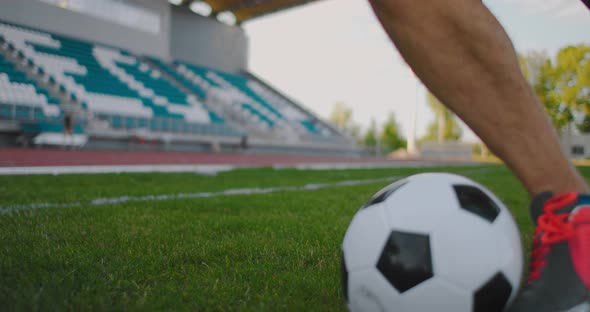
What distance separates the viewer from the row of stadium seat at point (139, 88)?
15.1 metres

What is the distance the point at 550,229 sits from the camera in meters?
1.16

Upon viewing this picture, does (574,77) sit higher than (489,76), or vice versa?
(574,77)

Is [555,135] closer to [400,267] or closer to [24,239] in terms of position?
[400,267]

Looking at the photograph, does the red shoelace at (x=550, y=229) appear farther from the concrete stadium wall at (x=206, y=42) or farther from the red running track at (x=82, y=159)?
the concrete stadium wall at (x=206, y=42)

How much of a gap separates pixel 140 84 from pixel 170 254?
17873mm

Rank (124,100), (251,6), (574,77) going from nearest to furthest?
(124,100) < (251,6) < (574,77)

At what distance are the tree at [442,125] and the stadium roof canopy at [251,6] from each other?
22.7 m

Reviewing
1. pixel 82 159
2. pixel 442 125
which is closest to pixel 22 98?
pixel 82 159

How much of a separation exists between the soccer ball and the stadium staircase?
13033 millimetres

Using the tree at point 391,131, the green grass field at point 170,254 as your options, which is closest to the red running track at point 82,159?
the green grass field at point 170,254

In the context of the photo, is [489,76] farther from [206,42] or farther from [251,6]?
[206,42]

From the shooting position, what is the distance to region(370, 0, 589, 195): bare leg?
123cm

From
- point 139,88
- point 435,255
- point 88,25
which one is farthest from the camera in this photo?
point 88,25

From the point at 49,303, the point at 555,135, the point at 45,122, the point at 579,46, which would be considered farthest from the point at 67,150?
the point at 579,46
